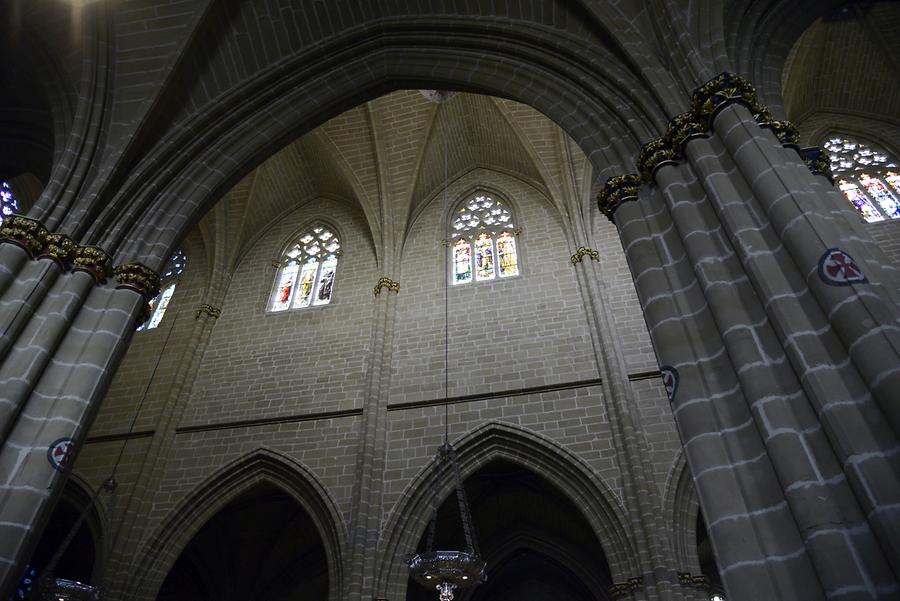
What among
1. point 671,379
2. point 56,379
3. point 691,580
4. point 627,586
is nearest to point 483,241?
point 627,586

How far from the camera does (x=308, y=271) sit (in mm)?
14398

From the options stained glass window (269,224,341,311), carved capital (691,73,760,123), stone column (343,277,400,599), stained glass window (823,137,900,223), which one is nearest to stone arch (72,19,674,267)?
carved capital (691,73,760,123)

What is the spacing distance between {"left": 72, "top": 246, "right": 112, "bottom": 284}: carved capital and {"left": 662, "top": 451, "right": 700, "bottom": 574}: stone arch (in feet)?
25.4

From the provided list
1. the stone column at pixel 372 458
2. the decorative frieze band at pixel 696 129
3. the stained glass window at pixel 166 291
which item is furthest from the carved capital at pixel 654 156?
the stained glass window at pixel 166 291

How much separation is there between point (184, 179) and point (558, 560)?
10141 millimetres

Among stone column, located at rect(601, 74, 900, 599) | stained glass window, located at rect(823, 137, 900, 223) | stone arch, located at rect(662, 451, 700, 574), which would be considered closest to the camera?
stone column, located at rect(601, 74, 900, 599)

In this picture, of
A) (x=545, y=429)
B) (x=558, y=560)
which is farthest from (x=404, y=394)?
(x=558, y=560)

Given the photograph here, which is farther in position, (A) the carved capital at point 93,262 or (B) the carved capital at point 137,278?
(B) the carved capital at point 137,278

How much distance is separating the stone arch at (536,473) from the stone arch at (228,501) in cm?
83

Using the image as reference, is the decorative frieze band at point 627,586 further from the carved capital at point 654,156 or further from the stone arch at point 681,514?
the carved capital at point 654,156

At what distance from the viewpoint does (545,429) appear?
1013 cm

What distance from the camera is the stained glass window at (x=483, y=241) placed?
514 inches

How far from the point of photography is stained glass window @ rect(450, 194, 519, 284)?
514 inches

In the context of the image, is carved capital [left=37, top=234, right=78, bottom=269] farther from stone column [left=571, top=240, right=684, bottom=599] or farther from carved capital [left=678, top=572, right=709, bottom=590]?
carved capital [left=678, top=572, right=709, bottom=590]
